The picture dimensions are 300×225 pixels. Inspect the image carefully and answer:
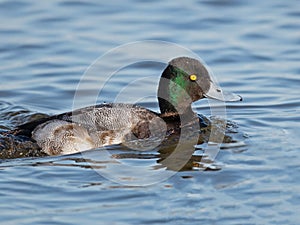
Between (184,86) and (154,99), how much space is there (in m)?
1.53

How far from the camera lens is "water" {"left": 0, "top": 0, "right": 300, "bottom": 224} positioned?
6656mm

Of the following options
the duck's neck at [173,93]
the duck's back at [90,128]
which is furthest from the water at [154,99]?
the duck's neck at [173,93]

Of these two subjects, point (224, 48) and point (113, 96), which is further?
point (224, 48)

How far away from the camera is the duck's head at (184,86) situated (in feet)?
28.3

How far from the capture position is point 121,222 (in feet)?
20.9

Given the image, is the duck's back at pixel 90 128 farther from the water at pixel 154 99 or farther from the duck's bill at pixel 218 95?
the duck's bill at pixel 218 95

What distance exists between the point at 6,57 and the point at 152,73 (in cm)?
229

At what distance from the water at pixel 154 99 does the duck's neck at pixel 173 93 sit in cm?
75

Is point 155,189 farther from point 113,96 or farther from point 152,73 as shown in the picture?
point 152,73

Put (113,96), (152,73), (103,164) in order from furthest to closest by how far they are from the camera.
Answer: (152,73) < (113,96) < (103,164)

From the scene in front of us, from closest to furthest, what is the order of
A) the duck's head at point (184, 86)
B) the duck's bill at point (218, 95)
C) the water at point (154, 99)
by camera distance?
the water at point (154, 99), the duck's head at point (184, 86), the duck's bill at point (218, 95)

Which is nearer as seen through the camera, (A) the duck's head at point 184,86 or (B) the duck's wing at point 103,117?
(B) the duck's wing at point 103,117

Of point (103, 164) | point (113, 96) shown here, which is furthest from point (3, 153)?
point (113, 96)

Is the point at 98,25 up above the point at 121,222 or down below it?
above
